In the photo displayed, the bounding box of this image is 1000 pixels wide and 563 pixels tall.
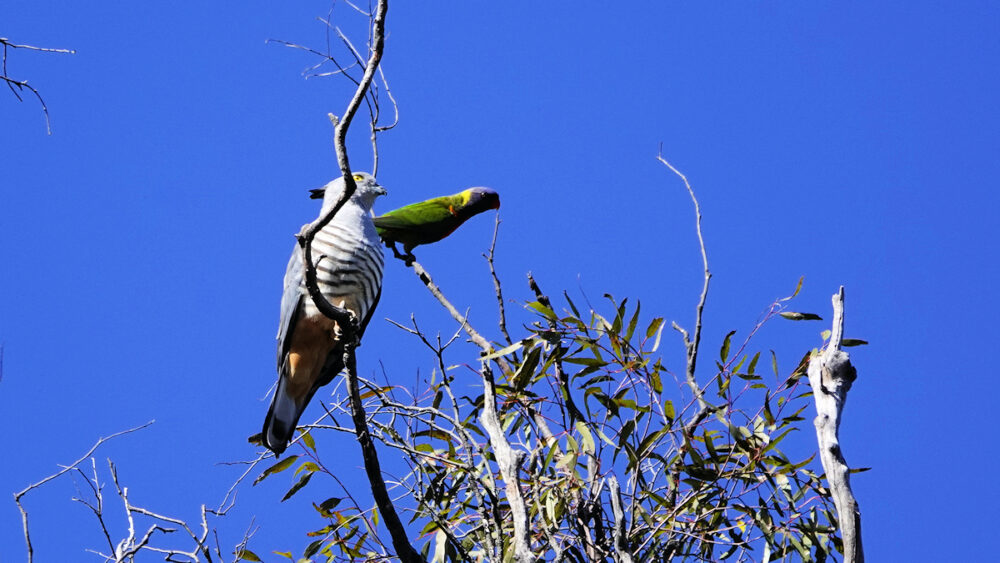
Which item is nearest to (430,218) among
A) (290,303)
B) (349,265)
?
(349,265)

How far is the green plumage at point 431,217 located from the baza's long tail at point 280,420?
2.53 m

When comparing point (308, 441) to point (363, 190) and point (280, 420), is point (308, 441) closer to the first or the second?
point (280, 420)

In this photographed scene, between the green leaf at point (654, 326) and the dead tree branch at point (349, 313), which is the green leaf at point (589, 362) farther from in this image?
the dead tree branch at point (349, 313)

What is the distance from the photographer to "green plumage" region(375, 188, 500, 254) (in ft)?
21.4

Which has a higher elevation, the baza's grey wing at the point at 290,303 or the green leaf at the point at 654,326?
the baza's grey wing at the point at 290,303

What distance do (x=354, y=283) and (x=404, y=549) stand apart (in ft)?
5.17

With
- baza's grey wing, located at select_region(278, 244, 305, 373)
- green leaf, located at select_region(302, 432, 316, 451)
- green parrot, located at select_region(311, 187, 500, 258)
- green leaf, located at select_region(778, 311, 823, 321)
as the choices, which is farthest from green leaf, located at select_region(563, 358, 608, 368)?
green parrot, located at select_region(311, 187, 500, 258)

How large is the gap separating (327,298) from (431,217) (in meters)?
2.74

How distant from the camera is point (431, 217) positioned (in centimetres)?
689

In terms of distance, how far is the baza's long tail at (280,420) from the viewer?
3.71 meters

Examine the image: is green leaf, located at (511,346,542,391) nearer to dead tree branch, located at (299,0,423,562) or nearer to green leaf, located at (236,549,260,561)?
dead tree branch, located at (299,0,423,562)

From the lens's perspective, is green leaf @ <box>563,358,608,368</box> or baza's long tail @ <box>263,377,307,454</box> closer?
green leaf @ <box>563,358,608,368</box>

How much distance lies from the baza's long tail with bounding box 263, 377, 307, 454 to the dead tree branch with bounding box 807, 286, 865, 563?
205cm

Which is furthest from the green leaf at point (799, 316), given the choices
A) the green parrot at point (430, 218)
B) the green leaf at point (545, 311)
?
the green parrot at point (430, 218)
